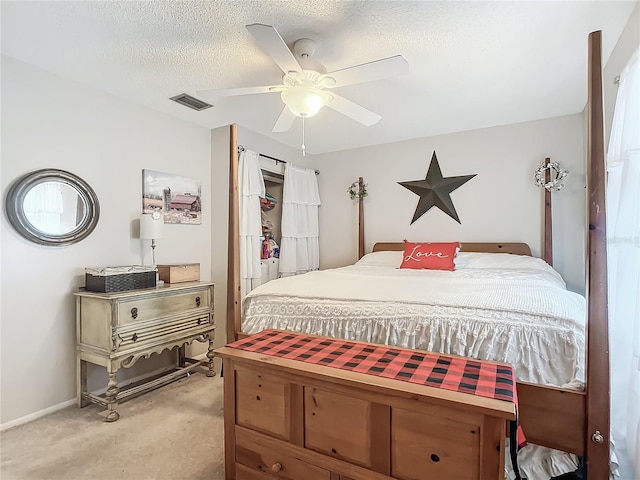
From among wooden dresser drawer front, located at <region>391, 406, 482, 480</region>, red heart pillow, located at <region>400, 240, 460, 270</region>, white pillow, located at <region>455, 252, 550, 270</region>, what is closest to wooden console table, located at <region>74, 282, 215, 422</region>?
wooden dresser drawer front, located at <region>391, 406, 482, 480</region>

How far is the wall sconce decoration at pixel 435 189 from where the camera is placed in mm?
3752

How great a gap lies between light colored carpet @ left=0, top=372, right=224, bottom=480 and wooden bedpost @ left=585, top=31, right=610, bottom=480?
160 centimetres

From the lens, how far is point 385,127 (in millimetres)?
3533

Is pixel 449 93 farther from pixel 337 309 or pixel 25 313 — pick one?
pixel 25 313

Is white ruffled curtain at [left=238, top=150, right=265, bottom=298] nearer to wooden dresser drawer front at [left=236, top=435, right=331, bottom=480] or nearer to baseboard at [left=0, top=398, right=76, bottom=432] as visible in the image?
baseboard at [left=0, top=398, right=76, bottom=432]

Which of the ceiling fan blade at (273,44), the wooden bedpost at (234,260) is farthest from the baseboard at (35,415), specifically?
the ceiling fan blade at (273,44)

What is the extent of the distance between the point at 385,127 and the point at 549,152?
5.33 ft

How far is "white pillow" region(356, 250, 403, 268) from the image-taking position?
140 inches

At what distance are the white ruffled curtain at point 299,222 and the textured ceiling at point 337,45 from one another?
1325 mm

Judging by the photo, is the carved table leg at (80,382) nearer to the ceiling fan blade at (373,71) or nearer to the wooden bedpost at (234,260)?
the wooden bedpost at (234,260)

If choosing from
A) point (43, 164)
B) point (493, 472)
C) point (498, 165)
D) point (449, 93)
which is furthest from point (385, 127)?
point (493, 472)

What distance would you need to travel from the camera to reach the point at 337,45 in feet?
6.47

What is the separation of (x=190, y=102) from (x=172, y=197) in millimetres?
841

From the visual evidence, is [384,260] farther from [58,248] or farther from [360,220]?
[58,248]
